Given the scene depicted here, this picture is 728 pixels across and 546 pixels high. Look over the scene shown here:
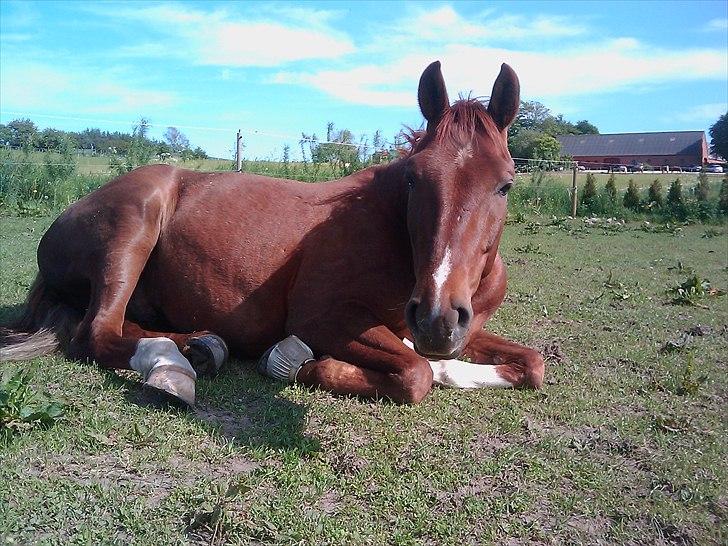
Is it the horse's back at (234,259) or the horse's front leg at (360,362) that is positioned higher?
the horse's back at (234,259)

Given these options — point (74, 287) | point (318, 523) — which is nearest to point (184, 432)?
point (318, 523)

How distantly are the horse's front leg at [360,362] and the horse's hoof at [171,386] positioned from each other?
2.05 ft

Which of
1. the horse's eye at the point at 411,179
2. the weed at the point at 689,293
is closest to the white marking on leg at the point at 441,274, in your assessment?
the horse's eye at the point at 411,179

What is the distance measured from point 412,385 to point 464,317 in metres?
0.93

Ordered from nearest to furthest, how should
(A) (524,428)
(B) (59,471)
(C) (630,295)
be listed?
(B) (59,471) → (A) (524,428) → (C) (630,295)

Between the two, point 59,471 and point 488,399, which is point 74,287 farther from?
point 488,399

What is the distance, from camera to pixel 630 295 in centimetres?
728

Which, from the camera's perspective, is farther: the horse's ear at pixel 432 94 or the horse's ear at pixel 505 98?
the horse's ear at pixel 432 94

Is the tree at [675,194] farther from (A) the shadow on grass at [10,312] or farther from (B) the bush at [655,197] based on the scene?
(A) the shadow on grass at [10,312]

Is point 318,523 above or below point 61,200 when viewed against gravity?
below

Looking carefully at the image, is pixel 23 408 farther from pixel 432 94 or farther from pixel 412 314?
pixel 432 94

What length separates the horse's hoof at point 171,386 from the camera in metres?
3.21

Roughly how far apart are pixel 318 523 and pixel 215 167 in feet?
51.4

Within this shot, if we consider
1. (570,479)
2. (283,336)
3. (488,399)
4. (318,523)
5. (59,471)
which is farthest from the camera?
(283,336)
